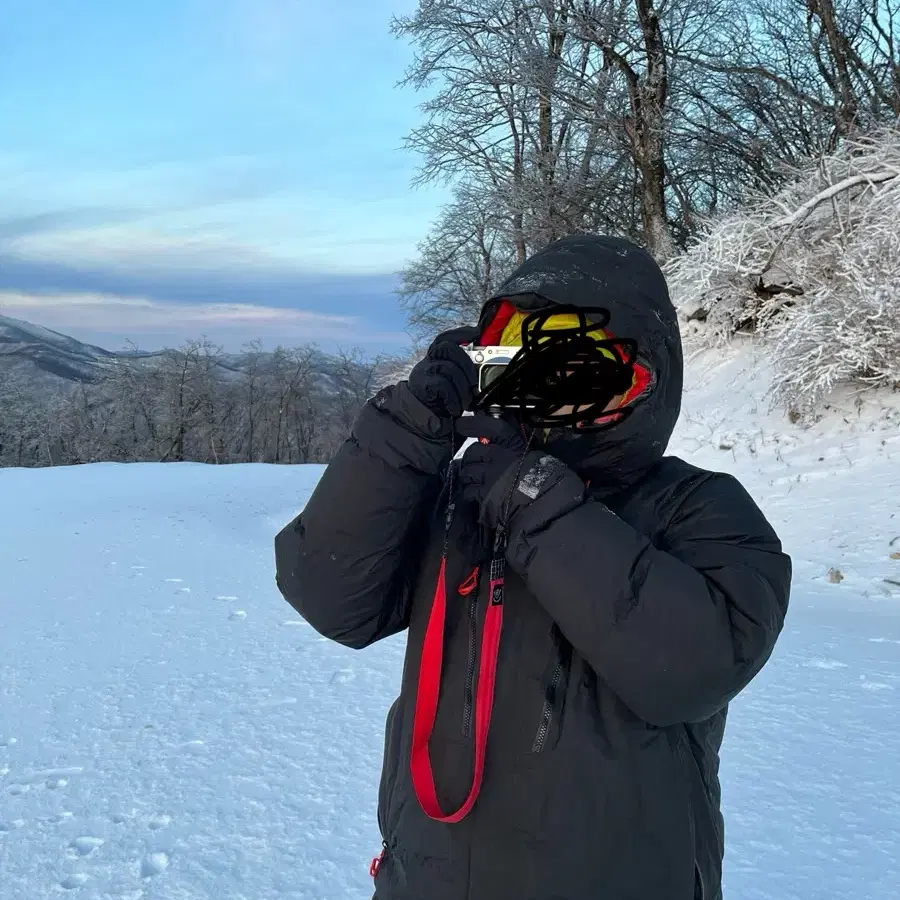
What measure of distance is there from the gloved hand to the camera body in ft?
0.19

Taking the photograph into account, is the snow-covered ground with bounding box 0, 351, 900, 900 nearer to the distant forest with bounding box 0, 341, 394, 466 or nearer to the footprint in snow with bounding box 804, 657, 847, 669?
the footprint in snow with bounding box 804, 657, 847, 669

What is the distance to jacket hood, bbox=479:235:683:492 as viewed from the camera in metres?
1.24

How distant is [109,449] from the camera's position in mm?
38938

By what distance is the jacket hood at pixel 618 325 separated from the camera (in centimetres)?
124

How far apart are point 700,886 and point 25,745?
2998 millimetres

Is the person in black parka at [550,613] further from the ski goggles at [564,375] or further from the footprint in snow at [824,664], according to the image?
the footprint in snow at [824,664]

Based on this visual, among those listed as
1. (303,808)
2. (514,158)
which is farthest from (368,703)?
(514,158)

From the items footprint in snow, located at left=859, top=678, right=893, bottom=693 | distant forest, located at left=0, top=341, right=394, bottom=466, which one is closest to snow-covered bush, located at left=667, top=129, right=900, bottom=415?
footprint in snow, located at left=859, top=678, right=893, bottom=693

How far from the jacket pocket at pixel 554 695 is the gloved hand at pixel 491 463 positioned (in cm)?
21

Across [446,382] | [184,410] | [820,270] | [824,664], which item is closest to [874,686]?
[824,664]

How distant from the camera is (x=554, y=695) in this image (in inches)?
44.0

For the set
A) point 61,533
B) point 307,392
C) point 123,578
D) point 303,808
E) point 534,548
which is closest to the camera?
point 534,548

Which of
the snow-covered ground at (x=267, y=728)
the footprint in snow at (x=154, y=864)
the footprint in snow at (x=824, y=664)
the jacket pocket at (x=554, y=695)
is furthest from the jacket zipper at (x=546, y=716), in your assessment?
the footprint in snow at (x=824, y=664)

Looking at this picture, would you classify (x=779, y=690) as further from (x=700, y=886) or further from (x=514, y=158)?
(x=514, y=158)
